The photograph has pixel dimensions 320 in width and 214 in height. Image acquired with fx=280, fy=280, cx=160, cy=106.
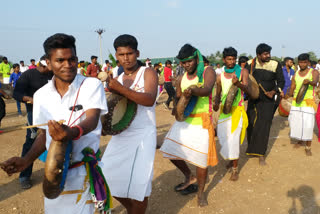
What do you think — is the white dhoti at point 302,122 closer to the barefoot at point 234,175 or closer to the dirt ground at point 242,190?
the dirt ground at point 242,190

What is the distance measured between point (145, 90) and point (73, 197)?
4.07ft

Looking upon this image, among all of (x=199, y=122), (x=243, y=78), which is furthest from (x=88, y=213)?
(x=243, y=78)

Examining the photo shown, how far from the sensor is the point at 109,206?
7.66ft

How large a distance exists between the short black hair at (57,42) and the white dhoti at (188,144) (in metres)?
2.41

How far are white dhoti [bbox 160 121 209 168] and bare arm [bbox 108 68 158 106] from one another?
1.37 meters

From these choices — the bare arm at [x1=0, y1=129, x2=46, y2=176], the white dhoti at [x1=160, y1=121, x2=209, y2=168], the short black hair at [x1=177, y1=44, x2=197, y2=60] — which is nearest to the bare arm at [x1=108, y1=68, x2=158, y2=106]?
the bare arm at [x1=0, y1=129, x2=46, y2=176]

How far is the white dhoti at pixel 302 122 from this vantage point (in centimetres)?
622

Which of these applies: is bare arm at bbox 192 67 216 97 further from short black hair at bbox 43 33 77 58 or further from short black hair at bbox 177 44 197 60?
short black hair at bbox 43 33 77 58

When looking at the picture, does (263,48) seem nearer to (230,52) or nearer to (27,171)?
(230,52)

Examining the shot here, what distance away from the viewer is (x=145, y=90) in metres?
2.85

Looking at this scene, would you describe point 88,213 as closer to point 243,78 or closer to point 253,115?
point 243,78

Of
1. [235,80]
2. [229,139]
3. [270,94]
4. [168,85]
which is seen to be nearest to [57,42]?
[235,80]

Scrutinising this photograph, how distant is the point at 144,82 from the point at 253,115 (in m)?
3.66

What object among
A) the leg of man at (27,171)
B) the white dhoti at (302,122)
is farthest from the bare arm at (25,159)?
the white dhoti at (302,122)
